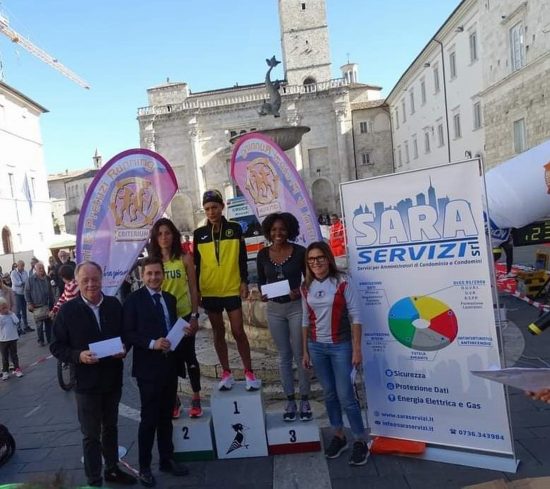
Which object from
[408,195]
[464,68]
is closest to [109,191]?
[408,195]

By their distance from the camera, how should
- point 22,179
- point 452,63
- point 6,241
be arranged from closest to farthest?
point 452,63 < point 6,241 < point 22,179

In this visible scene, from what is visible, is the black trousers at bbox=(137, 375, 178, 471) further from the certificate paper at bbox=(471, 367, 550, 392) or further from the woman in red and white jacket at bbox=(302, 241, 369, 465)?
the certificate paper at bbox=(471, 367, 550, 392)

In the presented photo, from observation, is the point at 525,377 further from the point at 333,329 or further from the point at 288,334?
the point at 288,334

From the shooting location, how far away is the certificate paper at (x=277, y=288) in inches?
153

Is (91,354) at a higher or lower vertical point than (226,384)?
higher

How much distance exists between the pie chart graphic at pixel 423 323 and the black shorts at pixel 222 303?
1.43m

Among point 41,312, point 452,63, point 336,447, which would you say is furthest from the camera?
point 452,63

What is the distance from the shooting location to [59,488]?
139 centimetres

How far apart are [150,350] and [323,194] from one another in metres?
44.9

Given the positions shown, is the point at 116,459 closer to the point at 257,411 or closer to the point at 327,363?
the point at 257,411

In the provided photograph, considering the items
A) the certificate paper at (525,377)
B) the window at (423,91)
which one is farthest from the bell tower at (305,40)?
the certificate paper at (525,377)

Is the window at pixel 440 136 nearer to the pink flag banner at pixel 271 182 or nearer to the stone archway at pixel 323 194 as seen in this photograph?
the stone archway at pixel 323 194

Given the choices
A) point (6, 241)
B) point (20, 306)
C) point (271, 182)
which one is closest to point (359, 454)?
point (271, 182)

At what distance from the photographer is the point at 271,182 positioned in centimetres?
502
